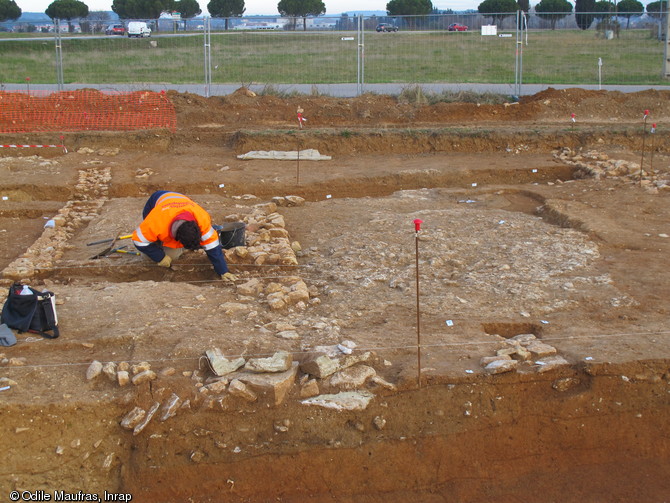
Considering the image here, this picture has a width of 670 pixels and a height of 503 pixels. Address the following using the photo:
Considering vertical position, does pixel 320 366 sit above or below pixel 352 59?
below

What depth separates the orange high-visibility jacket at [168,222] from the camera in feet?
23.8

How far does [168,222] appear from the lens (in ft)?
24.0

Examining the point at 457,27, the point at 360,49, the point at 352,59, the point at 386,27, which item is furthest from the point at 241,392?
the point at 386,27

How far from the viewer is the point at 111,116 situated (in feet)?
54.9

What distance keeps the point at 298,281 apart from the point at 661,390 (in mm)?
3590

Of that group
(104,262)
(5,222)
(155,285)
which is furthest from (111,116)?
(155,285)

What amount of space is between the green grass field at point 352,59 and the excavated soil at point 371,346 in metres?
13.9

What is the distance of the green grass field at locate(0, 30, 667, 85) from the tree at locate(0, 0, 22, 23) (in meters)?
28.0

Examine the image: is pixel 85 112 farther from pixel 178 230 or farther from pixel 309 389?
pixel 309 389

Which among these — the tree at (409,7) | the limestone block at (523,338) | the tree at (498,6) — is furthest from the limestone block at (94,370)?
the tree at (409,7)

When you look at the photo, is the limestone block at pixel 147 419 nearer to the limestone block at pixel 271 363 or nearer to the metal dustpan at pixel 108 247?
the limestone block at pixel 271 363

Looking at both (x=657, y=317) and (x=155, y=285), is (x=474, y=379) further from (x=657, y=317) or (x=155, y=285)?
(x=155, y=285)

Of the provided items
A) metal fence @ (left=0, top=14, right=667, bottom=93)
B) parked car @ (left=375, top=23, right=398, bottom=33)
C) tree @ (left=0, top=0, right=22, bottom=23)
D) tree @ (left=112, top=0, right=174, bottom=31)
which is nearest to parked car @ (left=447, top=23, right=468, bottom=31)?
metal fence @ (left=0, top=14, right=667, bottom=93)

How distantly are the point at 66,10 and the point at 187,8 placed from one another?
8.99 m
